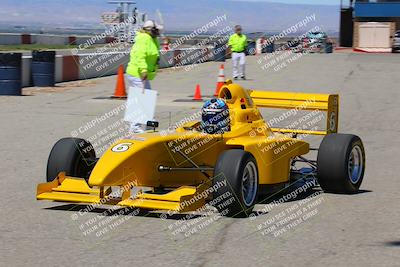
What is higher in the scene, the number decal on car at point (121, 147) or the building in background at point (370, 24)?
the building in background at point (370, 24)

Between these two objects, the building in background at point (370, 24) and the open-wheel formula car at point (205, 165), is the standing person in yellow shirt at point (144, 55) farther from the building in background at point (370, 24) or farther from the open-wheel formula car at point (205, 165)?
the building in background at point (370, 24)

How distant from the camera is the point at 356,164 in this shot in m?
9.43

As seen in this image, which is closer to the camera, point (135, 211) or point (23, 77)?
point (135, 211)

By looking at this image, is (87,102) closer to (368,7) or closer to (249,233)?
(249,233)

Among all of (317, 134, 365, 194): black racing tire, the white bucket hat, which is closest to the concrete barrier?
the white bucket hat

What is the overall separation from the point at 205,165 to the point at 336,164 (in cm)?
136

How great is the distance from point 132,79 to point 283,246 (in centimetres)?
694

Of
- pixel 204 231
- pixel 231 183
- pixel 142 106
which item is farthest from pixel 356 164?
pixel 204 231

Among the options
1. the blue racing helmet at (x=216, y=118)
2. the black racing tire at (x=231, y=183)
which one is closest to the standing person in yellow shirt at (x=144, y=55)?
the blue racing helmet at (x=216, y=118)

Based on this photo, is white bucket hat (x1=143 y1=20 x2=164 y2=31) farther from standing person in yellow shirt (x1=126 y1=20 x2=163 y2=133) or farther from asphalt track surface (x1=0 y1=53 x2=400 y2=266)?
asphalt track surface (x1=0 y1=53 x2=400 y2=266)

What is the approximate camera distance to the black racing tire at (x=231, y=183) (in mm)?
7652

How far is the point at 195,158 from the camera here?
8.43 meters

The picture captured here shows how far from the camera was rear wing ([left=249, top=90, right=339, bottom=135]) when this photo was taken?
993 cm

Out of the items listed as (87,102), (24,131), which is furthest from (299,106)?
(87,102)
